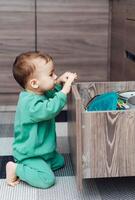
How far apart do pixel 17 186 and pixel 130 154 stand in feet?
1.25

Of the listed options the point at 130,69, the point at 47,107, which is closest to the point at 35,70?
the point at 47,107

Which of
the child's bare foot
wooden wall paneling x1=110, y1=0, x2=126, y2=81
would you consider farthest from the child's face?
wooden wall paneling x1=110, y1=0, x2=126, y2=81

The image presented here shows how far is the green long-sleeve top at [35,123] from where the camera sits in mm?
1177

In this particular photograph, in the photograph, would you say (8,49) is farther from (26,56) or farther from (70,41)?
(26,56)

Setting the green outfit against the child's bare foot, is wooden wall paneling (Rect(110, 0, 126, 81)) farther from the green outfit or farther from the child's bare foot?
the child's bare foot

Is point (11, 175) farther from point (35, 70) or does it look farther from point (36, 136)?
point (35, 70)

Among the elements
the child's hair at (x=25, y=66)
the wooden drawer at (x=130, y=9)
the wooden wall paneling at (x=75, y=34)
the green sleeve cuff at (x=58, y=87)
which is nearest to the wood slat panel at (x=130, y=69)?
the wooden drawer at (x=130, y=9)

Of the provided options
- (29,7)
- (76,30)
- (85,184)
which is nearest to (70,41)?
(76,30)

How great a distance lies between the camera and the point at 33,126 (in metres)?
1.23

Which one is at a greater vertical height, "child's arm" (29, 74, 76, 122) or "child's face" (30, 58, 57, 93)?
"child's face" (30, 58, 57, 93)

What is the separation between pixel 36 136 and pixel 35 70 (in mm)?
203

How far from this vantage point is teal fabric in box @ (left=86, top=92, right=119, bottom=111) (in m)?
1.18

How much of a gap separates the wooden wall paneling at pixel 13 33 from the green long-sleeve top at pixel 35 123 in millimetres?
878

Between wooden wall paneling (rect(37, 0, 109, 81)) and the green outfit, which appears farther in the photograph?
wooden wall paneling (rect(37, 0, 109, 81))
